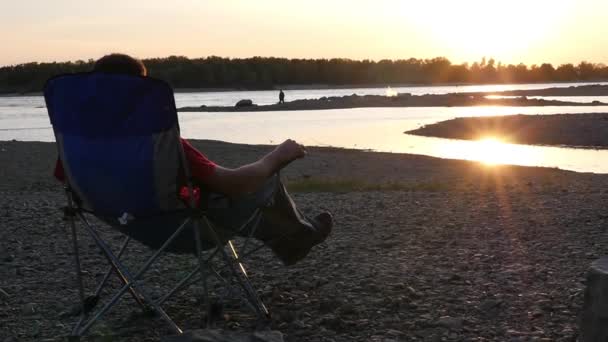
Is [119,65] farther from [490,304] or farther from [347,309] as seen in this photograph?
[490,304]

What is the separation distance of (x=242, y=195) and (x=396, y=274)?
140cm

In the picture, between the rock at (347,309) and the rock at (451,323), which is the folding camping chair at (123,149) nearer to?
the rock at (347,309)

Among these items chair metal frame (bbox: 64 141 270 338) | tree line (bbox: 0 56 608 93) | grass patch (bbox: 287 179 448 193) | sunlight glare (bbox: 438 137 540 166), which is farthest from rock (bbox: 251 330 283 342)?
tree line (bbox: 0 56 608 93)

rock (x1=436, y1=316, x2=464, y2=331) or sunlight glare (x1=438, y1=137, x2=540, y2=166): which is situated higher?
rock (x1=436, y1=316, x2=464, y2=331)

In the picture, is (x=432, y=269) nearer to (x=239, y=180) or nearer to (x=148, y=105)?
(x=239, y=180)

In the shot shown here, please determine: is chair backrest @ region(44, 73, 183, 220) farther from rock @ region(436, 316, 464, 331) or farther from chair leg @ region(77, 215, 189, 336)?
rock @ region(436, 316, 464, 331)

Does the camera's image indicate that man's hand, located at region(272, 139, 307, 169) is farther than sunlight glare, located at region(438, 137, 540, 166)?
No

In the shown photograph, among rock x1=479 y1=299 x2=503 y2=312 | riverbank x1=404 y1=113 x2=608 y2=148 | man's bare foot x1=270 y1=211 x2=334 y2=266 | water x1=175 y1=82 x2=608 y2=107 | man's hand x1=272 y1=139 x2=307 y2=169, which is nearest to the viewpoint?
man's hand x1=272 y1=139 x2=307 y2=169

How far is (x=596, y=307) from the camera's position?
8.82ft

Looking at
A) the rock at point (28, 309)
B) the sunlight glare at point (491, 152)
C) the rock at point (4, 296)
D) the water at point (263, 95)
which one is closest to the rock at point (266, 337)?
the rock at point (28, 309)

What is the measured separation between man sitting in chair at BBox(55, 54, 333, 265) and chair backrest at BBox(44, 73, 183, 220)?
0.12 metres

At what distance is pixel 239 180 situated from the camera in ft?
10.8

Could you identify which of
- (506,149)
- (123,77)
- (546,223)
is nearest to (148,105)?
(123,77)

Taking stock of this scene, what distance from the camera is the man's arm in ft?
10.7
